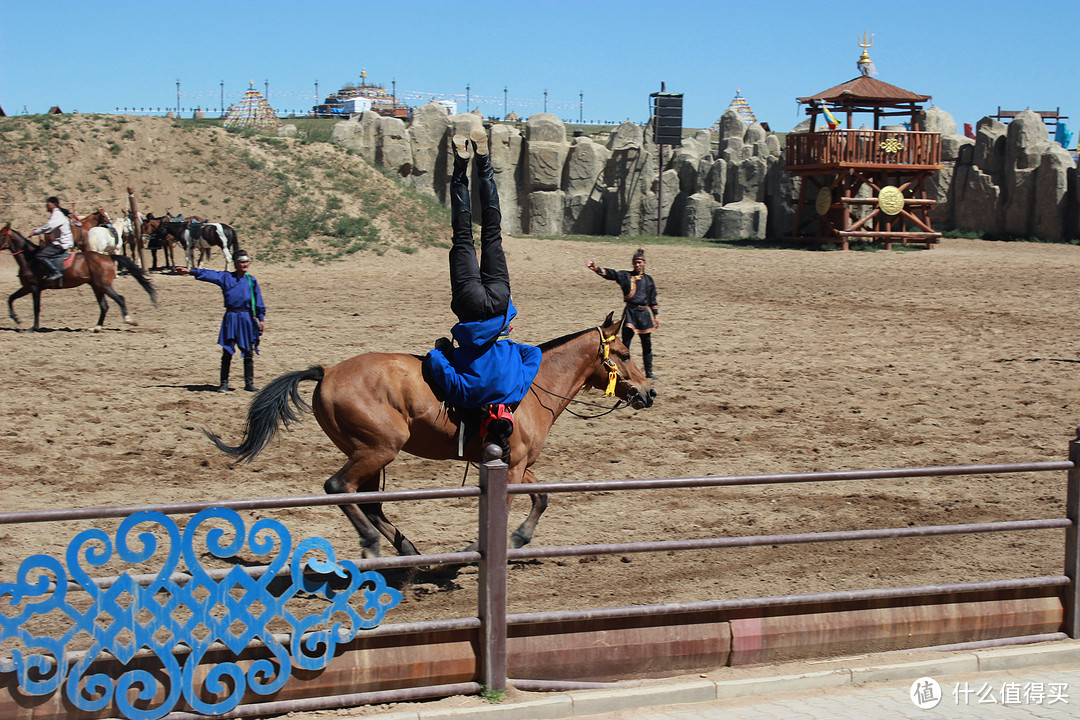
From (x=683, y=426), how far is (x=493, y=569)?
6364mm

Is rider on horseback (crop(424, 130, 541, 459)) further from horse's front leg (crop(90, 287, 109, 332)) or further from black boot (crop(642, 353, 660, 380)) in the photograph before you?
horse's front leg (crop(90, 287, 109, 332))

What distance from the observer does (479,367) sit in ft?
20.7

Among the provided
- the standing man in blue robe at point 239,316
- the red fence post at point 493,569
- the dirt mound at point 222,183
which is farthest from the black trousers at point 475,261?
the dirt mound at point 222,183

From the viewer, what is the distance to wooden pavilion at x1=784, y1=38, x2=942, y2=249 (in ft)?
92.2

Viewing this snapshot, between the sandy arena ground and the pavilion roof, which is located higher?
the pavilion roof

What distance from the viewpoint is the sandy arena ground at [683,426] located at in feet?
22.3

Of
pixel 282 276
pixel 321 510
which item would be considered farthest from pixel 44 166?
pixel 321 510

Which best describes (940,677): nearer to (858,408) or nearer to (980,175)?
(858,408)

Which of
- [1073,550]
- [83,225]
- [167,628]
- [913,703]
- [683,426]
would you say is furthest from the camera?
[83,225]

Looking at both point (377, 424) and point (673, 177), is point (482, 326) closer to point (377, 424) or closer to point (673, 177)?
point (377, 424)

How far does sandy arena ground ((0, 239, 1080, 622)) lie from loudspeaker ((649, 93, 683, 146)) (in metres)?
14.7

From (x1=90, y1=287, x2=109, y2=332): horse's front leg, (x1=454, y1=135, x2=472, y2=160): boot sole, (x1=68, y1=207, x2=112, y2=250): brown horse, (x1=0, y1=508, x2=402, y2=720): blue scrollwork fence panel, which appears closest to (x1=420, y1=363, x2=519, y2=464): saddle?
(x1=454, y1=135, x2=472, y2=160): boot sole

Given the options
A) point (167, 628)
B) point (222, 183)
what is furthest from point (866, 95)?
Answer: point (167, 628)

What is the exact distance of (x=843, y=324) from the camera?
54.4 ft
